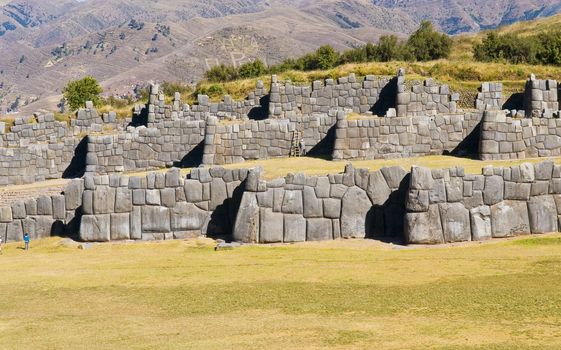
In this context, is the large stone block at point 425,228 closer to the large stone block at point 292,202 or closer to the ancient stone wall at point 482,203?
the ancient stone wall at point 482,203

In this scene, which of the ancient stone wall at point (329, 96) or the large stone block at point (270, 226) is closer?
the large stone block at point (270, 226)

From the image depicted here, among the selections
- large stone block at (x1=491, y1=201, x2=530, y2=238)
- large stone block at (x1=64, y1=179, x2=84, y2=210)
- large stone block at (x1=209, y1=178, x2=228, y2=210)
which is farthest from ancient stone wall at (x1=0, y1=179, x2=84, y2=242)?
large stone block at (x1=491, y1=201, x2=530, y2=238)

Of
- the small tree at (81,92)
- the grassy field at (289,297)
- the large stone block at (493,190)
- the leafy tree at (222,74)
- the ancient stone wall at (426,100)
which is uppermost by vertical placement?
the leafy tree at (222,74)

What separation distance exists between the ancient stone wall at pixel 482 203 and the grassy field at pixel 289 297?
627 millimetres

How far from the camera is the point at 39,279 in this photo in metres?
21.0

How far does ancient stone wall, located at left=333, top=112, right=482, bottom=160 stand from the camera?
31.8 m

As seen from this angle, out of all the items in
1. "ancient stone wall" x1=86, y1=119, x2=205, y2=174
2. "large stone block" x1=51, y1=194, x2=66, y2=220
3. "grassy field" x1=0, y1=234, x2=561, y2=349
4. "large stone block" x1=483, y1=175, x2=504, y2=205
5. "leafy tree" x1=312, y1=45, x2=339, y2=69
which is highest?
"leafy tree" x1=312, y1=45, x2=339, y2=69

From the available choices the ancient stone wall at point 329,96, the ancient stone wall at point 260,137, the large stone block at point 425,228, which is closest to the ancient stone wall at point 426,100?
the ancient stone wall at point 329,96

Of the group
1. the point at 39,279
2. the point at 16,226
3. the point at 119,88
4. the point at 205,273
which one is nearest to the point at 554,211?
the point at 205,273

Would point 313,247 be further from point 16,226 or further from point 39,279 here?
point 16,226

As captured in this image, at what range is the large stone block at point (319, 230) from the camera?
23.9m

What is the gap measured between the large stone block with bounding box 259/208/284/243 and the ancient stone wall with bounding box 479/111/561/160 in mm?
9505

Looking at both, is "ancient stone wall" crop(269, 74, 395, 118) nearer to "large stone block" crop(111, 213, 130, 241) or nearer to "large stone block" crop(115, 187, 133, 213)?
"large stone block" crop(115, 187, 133, 213)

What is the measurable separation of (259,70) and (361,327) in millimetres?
44655
